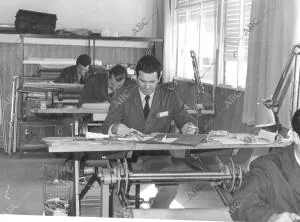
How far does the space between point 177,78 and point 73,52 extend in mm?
1544

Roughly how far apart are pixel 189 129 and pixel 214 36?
264 cm

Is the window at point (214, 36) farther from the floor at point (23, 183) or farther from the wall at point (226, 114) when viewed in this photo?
the floor at point (23, 183)

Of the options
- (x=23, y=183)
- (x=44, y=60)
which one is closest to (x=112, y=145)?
(x=23, y=183)

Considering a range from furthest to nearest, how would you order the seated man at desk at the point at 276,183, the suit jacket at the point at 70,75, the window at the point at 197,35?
the suit jacket at the point at 70,75 < the window at the point at 197,35 < the seated man at desk at the point at 276,183

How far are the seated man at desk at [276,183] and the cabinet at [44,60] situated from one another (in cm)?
488

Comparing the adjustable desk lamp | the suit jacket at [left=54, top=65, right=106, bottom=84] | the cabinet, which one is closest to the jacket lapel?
the adjustable desk lamp

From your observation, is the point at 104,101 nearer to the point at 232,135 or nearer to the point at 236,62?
the point at 236,62

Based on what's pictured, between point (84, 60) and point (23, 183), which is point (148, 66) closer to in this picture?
point (23, 183)

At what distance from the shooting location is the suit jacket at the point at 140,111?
4.10m

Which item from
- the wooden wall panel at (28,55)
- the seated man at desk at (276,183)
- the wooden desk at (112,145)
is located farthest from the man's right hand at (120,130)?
the wooden wall panel at (28,55)

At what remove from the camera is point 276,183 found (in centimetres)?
197

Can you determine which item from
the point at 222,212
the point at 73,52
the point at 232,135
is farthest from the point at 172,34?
the point at 222,212

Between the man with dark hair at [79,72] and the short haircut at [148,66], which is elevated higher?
the short haircut at [148,66]

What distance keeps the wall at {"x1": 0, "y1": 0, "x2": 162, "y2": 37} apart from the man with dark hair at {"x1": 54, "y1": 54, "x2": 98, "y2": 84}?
130cm
